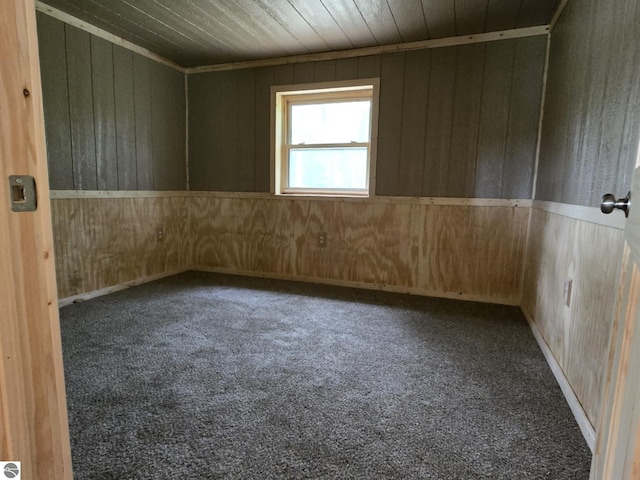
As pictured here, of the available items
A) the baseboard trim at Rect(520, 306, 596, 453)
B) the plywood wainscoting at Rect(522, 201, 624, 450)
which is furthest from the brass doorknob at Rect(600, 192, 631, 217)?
the baseboard trim at Rect(520, 306, 596, 453)

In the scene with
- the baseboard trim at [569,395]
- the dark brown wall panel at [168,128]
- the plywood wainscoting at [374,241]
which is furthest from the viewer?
the dark brown wall panel at [168,128]

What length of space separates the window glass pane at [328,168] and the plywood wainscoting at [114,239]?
1.37 metres

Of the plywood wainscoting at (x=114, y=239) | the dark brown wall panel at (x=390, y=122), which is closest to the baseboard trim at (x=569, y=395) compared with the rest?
the dark brown wall panel at (x=390, y=122)

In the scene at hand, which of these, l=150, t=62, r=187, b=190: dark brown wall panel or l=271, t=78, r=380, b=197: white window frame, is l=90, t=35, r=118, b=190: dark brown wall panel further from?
l=271, t=78, r=380, b=197: white window frame

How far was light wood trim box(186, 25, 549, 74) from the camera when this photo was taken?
110 inches

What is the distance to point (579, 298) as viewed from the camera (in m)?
1.59

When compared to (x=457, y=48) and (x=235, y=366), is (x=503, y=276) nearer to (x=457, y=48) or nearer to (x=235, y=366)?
(x=457, y=48)

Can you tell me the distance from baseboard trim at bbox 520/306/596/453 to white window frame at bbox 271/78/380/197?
6.15ft

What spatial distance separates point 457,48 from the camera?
9.78 ft

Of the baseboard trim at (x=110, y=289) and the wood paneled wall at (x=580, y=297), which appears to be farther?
the baseboard trim at (x=110, y=289)

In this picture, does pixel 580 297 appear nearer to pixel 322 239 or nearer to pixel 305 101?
pixel 322 239

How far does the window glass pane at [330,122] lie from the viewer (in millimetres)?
3439

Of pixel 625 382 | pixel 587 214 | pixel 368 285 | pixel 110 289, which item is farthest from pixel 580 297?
pixel 110 289

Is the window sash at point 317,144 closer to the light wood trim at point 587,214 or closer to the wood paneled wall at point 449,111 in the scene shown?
the wood paneled wall at point 449,111
